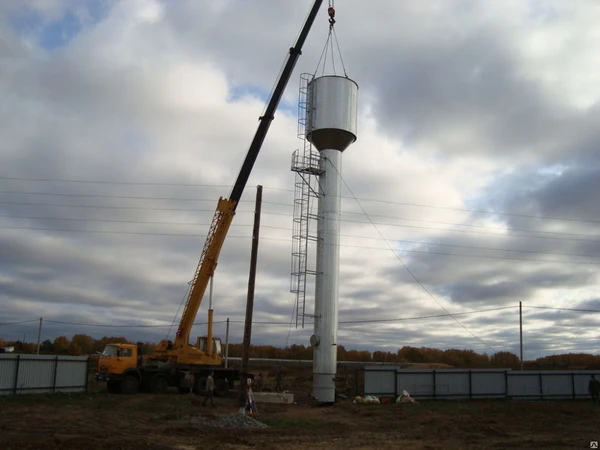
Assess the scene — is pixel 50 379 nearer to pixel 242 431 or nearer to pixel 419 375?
pixel 242 431

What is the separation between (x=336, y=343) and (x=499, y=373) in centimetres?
1271

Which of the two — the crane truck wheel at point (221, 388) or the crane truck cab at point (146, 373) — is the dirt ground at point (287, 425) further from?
the crane truck wheel at point (221, 388)

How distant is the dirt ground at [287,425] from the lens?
17.5 metres

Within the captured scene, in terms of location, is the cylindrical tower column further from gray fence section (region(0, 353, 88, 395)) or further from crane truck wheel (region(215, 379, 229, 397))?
gray fence section (region(0, 353, 88, 395))

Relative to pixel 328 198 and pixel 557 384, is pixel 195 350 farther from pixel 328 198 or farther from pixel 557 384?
pixel 557 384

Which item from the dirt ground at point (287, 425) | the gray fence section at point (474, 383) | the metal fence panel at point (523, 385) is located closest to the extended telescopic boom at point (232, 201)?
the dirt ground at point (287, 425)

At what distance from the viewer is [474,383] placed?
37562 mm

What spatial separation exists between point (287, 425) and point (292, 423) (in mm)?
512

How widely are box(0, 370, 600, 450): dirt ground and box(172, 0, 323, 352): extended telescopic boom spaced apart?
6.10 metres

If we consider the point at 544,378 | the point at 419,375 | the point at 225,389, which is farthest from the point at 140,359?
the point at 544,378

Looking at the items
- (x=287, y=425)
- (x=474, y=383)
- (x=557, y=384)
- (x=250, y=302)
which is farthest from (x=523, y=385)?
(x=250, y=302)

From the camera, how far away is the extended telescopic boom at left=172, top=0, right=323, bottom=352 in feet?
110

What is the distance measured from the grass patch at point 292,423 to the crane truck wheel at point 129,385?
511 inches

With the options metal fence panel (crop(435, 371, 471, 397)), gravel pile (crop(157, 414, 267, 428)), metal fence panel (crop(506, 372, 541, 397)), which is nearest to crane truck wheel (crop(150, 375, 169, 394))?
gravel pile (crop(157, 414, 267, 428))
